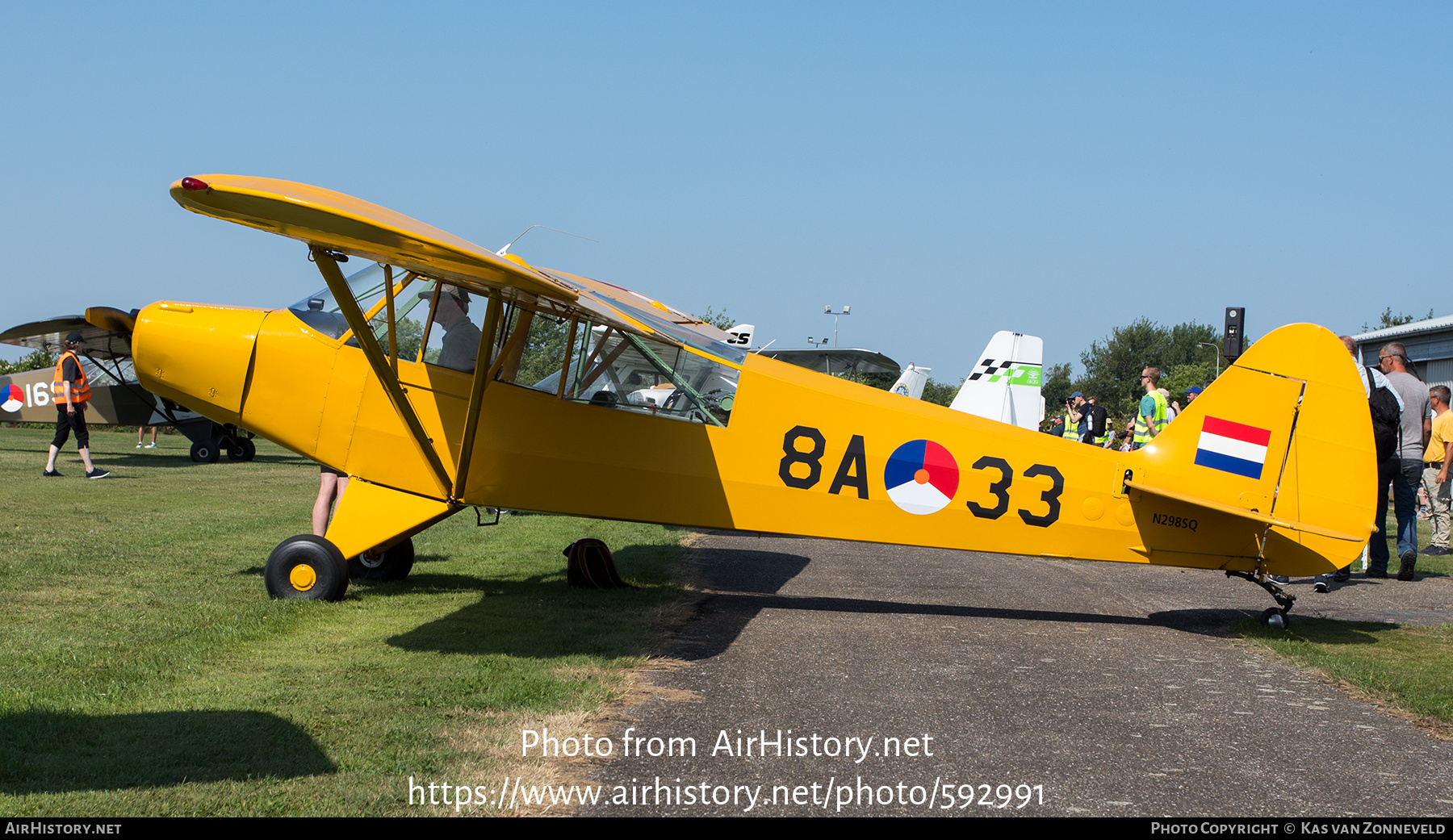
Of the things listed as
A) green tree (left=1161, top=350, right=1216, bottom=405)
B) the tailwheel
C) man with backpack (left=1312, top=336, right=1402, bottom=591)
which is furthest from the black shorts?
green tree (left=1161, top=350, right=1216, bottom=405)

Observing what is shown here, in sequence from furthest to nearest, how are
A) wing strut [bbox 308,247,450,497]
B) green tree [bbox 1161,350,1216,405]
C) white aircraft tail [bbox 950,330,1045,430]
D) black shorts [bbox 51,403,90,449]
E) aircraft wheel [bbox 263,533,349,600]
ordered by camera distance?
green tree [bbox 1161,350,1216,405]
white aircraft tail [bbox 950,330,1045,430]
black shorts [bbox 51,403,90,449]
aircraft wheel [bbox 263,533,349,600]
wing strut [bbox 308,247,450,497]

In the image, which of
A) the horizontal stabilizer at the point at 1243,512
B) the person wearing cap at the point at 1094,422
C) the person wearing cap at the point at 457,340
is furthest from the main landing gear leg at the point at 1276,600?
the person wearing cap at the point at 1094,422

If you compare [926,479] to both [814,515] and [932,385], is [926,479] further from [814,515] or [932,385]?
[932,385]

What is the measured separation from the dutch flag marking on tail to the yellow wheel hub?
6203 mm

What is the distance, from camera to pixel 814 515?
22.3 ft

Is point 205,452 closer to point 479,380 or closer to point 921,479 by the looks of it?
point 479,380

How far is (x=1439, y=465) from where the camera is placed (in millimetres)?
12062

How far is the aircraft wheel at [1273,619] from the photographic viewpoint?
6852mm

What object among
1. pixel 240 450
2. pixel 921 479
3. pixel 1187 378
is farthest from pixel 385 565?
pixel 1187 378

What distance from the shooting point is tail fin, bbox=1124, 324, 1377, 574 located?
6625mm

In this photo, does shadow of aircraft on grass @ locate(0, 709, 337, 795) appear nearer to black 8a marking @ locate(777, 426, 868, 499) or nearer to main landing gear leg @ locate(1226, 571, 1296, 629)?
black 8a marking @ locate(777, 426, 868, 499)

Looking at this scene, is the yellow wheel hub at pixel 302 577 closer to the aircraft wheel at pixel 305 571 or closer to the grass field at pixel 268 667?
the aircraft wheel at pixel 305 571
